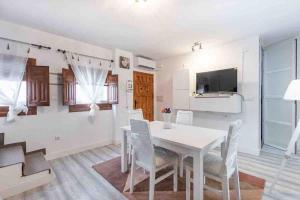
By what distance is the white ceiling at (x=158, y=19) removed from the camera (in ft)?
7.13

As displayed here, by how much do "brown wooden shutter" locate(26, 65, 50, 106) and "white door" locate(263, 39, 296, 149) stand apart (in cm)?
503

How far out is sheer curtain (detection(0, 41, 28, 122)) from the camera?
2.56 m

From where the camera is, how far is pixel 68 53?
336 cm

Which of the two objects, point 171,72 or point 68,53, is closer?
point 68,53

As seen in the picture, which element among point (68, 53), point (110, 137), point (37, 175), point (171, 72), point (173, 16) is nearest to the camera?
point (37, 175)

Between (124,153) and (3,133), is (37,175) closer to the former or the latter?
Result: (3,133)

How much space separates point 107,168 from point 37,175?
3.29 ft

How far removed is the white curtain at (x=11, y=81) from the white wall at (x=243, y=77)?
12.3ft

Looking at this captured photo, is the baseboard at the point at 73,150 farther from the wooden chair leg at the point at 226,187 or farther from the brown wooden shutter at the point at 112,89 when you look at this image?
the wooden chair leg at the point at 226,187

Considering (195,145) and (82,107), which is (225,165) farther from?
(82,107)

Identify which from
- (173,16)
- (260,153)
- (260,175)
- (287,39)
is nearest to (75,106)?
(173,16)

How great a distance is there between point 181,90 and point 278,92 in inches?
89.0

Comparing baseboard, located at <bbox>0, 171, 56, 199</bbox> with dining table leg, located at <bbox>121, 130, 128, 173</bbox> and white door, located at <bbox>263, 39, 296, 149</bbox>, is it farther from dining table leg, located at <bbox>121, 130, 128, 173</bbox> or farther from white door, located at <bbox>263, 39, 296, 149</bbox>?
white door, located at <bbox>263, 39, 296, 149</bbox>

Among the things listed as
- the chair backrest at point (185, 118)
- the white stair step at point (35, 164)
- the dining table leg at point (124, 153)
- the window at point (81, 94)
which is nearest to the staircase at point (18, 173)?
the white stair step at point (35, 164)
